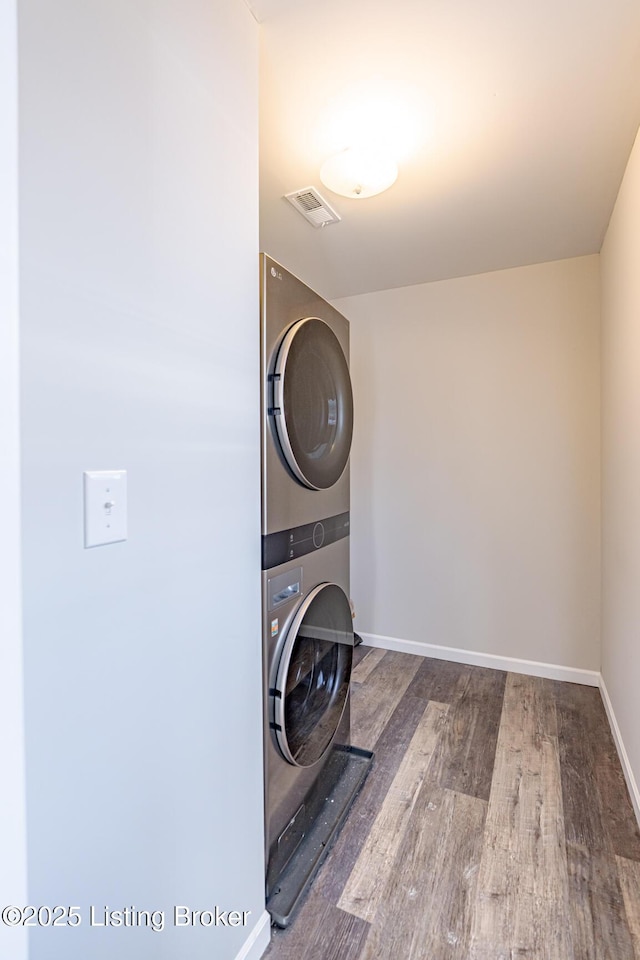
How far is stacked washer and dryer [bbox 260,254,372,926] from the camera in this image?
1199mm

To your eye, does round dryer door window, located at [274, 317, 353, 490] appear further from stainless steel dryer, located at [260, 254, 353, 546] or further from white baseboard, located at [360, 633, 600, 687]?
white baseboard, located at [360, 633, 600, 687]

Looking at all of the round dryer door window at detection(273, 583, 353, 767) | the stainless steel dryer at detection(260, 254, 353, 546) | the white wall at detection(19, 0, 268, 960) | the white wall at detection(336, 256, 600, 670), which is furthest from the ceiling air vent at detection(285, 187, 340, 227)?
the round dryer door window at detection(273, 583, 353, 767)

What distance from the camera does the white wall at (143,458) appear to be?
61 cm

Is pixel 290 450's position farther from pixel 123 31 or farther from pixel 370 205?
pixel 370 205

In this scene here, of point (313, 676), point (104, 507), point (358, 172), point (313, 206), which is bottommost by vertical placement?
point (313, 676)

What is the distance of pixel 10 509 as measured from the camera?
0.57 meters

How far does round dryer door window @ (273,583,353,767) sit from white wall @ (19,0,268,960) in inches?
5.1

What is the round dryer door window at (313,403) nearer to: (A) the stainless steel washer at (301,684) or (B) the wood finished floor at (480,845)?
(A) the stainless steel washer at (301,684)

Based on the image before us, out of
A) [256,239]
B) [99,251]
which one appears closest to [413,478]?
[256,239]

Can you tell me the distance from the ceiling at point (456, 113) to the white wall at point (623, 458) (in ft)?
0.68

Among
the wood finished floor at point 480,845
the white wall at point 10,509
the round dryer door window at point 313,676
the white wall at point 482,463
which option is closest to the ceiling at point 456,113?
the white wall at point 482,463

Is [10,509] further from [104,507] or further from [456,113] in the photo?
[456,113]

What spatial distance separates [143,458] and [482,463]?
235cm

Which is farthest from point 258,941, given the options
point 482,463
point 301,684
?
point 482,463
